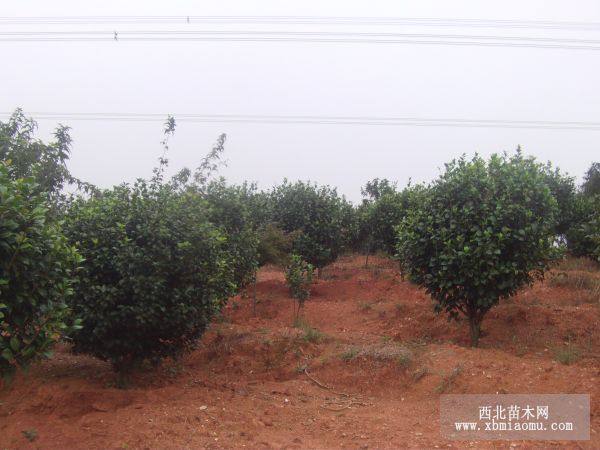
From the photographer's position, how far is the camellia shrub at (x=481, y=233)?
25.1 feet

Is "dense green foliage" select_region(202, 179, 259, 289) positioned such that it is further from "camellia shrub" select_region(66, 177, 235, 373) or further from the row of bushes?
"camellia shrub" select_region(66, 177, 235, 373)

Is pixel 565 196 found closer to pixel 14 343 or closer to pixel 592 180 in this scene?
pixel 592 180

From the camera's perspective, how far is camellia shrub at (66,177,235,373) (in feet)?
19.8

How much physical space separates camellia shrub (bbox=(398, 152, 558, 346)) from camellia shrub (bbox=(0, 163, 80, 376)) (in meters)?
5.41

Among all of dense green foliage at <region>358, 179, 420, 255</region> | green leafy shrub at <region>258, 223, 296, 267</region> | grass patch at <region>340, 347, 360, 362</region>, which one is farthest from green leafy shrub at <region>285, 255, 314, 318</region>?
dense green foliage at <region>358, 179, 420, 255</region>

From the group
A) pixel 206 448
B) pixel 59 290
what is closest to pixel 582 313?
pixel 206 448

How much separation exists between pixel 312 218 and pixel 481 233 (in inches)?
336

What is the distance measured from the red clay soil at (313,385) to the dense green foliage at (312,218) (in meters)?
4.79

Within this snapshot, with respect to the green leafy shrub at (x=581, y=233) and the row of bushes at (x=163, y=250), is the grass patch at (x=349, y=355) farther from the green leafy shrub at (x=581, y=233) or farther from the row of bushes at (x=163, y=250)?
the green leafy shrub at (x=581, y=233)

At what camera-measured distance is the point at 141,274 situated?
6.06 meters

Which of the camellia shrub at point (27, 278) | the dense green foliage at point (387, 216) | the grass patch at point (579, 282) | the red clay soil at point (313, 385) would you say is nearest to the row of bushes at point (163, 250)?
the camellia shrub at point (27, 278)

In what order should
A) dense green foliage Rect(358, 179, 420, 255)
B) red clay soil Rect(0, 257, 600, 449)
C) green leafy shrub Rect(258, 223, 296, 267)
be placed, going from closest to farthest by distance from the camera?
red clay soil Rect(0, 257, 600, 449) < green leafy shrub Rect(258, 223, 296, 267) < dense green foliage Rect(358, 179, 420, 255)

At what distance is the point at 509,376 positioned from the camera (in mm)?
6684

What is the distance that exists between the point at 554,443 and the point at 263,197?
1149cm
